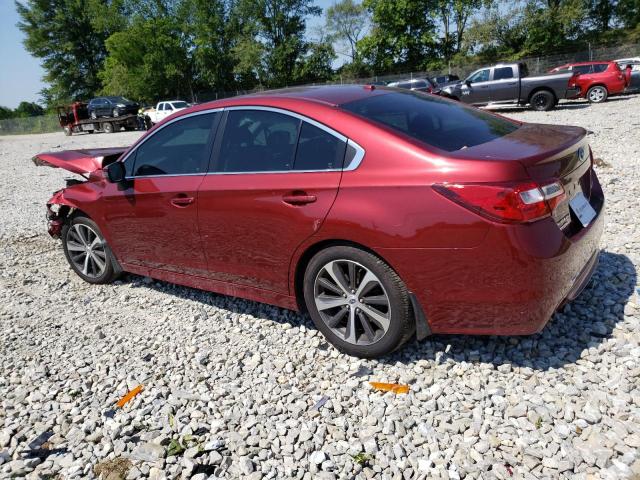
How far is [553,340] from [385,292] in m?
1.18

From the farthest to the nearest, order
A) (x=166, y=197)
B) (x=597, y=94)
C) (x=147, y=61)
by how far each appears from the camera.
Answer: (x=147, y=61)
(x=597, y=94)
(x=166, y=197)

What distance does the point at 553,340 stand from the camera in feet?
10.6

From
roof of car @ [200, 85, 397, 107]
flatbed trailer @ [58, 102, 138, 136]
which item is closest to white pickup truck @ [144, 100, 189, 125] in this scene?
flatbed trailer @ [58, 102, 138, 136]

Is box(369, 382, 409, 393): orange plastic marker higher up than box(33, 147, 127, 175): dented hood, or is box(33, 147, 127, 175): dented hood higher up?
box(33, 147, 127, 175): dented hood

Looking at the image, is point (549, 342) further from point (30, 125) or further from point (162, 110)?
point (30, 125)

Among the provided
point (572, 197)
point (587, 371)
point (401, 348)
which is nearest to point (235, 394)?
point (401, 348)

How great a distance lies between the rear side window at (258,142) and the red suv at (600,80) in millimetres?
18996

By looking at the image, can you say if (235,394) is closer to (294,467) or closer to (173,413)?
(173,413)

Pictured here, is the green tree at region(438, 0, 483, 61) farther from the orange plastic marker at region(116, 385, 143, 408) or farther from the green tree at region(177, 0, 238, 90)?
the orange plastic marker at region(116, 385, 143, 408)

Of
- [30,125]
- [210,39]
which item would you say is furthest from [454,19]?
[30,125]

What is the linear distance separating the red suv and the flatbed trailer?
23.4m

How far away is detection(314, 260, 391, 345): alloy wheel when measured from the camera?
3.06m

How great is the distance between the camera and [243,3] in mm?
55500

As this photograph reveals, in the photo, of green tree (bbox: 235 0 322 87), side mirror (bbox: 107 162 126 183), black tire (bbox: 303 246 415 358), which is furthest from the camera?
green tree (bbox: 235 0 322 87)
